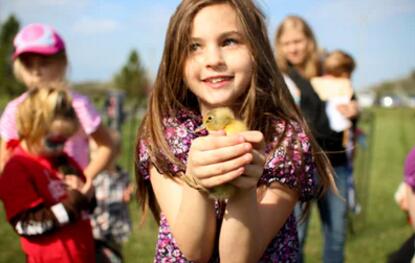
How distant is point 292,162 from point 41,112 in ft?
4.92

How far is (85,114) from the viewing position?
314cm

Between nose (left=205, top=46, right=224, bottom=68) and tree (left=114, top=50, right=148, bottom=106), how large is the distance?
204 ft

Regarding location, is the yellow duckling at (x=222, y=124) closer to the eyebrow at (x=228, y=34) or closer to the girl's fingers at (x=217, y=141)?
the girl's fingers at (x=217, y=141)

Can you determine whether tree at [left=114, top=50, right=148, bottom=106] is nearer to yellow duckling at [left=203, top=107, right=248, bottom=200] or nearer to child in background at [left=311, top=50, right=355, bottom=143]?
child in background at [left=311, top=50, right=355, bottom=143]

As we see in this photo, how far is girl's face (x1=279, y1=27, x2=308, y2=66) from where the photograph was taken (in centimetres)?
423

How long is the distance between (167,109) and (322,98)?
284cm

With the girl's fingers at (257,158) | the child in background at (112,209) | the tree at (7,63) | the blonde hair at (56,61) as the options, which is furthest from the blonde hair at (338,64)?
the tree at (7,63)

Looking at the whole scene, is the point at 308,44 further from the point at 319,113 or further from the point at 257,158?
the point at 257,158

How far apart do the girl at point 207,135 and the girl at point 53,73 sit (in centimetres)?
A: 134

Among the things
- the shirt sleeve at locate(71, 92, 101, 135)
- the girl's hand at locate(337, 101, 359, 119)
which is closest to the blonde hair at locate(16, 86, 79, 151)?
the shirt sleeve at locate(71, 92, 101, 135)

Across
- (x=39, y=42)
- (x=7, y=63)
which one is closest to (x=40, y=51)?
(x=39, y=42)

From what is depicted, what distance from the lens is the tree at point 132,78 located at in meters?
65.1

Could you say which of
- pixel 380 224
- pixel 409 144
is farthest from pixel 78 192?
pixel 409 144

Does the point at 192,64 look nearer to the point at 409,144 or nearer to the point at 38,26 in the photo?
the point at 38,26
